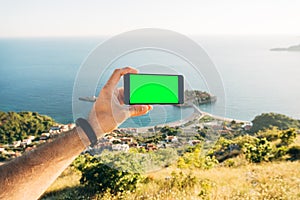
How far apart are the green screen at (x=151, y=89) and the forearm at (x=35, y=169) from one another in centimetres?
14

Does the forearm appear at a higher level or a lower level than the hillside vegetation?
higher

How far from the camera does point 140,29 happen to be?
0.43m

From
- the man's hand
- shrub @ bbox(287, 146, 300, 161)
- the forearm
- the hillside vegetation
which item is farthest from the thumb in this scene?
shrub @ bbox(287, 146, 300, 161)

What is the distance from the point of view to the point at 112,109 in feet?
1.49

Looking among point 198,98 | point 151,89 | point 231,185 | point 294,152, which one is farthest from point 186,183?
point 151,89

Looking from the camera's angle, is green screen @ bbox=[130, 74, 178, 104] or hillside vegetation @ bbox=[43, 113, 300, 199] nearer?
Result: green screen @ bbox=[130, 74, 178, 104]

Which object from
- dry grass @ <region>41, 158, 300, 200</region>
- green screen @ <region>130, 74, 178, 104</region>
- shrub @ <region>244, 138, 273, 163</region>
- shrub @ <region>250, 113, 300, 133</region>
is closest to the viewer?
green screen @ <region>130, 74, 178, 104</region>

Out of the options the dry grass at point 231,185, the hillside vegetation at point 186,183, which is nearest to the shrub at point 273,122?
the hillside vegetation at point 186,183

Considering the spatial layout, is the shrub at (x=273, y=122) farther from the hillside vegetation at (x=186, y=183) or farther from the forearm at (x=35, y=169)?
the forearm at (x=35, y=169)

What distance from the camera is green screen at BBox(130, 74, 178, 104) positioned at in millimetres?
373

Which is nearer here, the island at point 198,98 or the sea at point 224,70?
the island at point 198,98

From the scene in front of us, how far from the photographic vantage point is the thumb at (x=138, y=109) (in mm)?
408

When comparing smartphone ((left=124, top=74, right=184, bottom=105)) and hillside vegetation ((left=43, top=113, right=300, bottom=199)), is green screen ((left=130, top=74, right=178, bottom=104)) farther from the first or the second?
hillside vegetation ((left=43, top=113, right=300, bottom=199))

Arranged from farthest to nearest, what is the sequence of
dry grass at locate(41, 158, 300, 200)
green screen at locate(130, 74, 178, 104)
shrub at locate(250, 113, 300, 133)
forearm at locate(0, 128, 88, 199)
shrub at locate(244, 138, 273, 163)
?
shrub at locate(250, 113, 300, 133) < shrub at locate(244, 138, 273, 163) < dry grass at locate(41, 158, 300, 200) < forearm at locate(0, 128, 88, 199) < green screen at locate(130, 74, 178, 104)
